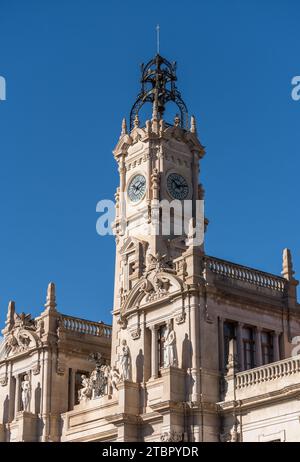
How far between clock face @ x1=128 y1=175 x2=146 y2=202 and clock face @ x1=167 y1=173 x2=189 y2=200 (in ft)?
4.96

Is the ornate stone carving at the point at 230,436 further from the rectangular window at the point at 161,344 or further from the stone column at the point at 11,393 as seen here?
the stone column at the point at 11,393

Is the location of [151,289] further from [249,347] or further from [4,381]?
[4,381]

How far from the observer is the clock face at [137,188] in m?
63.0

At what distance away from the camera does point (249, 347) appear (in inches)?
2076

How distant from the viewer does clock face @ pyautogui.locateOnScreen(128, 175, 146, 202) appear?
207ft

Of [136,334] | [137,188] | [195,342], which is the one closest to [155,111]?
[137,188]

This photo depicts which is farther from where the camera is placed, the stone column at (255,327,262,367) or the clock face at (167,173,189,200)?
the clock face at (167,173,189,200)

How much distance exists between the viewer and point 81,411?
56312 millimetres

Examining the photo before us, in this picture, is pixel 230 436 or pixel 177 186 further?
pixel 177 186

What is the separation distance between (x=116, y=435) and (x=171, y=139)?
1977 cm

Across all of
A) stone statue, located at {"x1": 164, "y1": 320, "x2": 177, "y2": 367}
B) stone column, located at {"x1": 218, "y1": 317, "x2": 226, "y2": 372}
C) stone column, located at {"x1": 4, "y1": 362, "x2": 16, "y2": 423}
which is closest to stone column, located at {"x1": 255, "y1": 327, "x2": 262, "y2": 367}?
stone column, located at {"x1": 218, "y1": 317, "x2": 226, "y2": 372}

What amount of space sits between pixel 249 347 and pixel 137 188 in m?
14.5

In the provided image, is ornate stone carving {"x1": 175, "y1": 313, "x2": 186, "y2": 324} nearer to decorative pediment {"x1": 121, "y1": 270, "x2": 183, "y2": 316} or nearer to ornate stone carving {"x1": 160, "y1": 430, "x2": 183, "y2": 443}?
decorative pediment {"x1": 121, "y1": 270, "x2": 183, "y2": 316}
